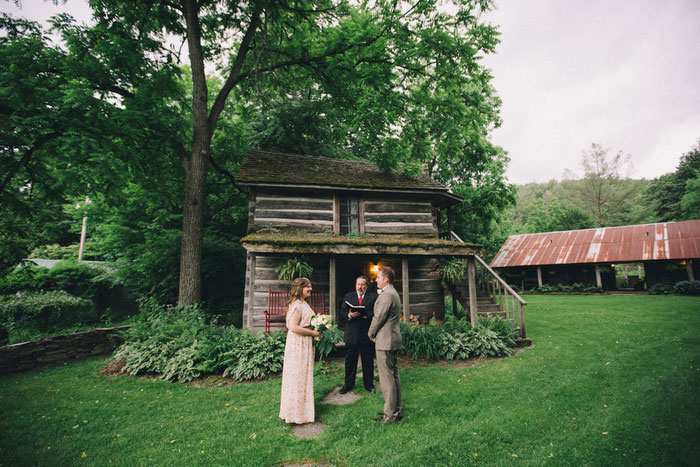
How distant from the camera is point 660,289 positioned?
2048 cm

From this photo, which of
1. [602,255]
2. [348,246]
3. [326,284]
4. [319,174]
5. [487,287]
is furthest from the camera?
[602,255]

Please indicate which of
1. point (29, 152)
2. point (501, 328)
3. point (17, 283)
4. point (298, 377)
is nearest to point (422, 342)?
point (501, 328)

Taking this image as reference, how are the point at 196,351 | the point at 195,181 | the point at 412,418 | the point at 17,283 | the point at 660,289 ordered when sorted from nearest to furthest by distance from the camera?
the point at 412,418
the point at 196,351
the point at 195,181
the point at 17,283
the point at 660,289

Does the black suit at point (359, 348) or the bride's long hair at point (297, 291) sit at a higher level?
the bride's long hair at point (297, 291)

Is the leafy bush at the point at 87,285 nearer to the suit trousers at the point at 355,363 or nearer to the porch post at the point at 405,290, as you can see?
the suit trousers at the point at 355,363

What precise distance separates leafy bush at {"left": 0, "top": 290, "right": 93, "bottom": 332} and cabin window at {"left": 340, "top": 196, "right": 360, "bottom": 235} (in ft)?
34.3

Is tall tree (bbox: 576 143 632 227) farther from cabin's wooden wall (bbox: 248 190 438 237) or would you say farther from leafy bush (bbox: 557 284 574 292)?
cabin's wooden wall (bbox: 248 190 438 237)

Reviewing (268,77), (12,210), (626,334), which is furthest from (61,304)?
(626,334)

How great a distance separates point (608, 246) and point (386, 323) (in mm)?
27118

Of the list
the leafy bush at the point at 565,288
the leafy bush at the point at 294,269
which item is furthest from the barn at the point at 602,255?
the leafy bush at the point at 294,269

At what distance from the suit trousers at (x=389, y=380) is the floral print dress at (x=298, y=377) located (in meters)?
1.08

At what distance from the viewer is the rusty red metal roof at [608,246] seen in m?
20.7

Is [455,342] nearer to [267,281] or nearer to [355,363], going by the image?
[355,363]

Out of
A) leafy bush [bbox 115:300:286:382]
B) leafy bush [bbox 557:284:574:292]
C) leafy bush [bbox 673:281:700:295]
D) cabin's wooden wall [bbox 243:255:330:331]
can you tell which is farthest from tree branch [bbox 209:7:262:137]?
leafy bush [bbox 673:281:700:295]
